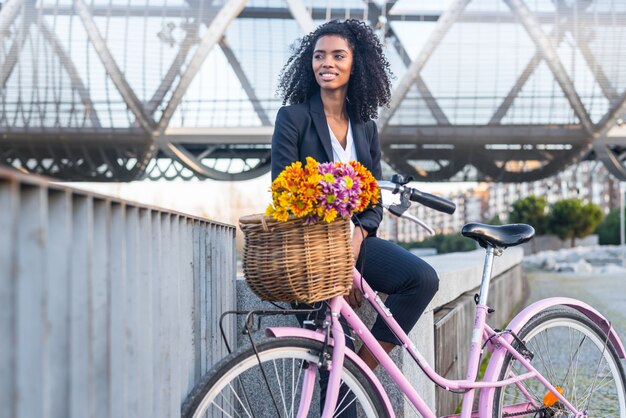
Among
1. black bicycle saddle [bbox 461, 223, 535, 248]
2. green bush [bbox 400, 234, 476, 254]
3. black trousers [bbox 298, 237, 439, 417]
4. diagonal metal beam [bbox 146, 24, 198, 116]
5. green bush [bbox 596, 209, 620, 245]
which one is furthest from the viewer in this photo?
diagonal metal beam [bbox 146, 24, 198, 116]

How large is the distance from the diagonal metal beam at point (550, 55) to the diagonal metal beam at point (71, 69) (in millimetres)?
22159

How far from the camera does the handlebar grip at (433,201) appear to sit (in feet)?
8.32

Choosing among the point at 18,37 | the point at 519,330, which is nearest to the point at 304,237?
the point at 519,330

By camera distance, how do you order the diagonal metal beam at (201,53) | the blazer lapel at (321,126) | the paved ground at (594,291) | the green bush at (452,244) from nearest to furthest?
the blazer lapel at (321,126) → the paved ground at (594,291) → the green bush at (452,244) → the diagonal metal beam at (201,53)

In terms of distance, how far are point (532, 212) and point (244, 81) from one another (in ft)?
59.6

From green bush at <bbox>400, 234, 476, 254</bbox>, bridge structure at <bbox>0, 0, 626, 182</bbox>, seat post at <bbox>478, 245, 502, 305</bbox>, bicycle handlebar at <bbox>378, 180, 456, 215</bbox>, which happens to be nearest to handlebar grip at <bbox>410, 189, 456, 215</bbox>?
bicycle handlebar at <bbox>378, 180, 456, 215</bbox>

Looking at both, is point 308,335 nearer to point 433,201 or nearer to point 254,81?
point 433,201

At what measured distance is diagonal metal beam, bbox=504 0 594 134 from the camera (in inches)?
1762

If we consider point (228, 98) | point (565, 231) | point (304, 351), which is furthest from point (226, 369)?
point (228, 98)

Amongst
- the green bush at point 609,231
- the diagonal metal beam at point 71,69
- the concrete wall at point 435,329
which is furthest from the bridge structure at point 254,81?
the concrete wall at point 435,329

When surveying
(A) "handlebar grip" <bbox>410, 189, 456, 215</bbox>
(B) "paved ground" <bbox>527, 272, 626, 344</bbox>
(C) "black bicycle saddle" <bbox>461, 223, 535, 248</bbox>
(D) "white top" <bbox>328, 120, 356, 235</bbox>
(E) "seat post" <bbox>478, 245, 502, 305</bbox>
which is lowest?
(B) "paved ground" <bbox>527, 272, 626, 344</bbox>

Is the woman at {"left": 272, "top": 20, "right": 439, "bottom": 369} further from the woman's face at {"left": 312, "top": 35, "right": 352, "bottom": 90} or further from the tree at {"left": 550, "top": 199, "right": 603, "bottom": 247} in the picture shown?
the tree at {"left": 550, "top": 199, "right": 603, "bottom": 247}

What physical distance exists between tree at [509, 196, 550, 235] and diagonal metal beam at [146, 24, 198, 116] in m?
19.0

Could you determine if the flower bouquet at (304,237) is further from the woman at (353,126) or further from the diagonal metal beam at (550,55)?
the diagonal metal beam at (550,55)
